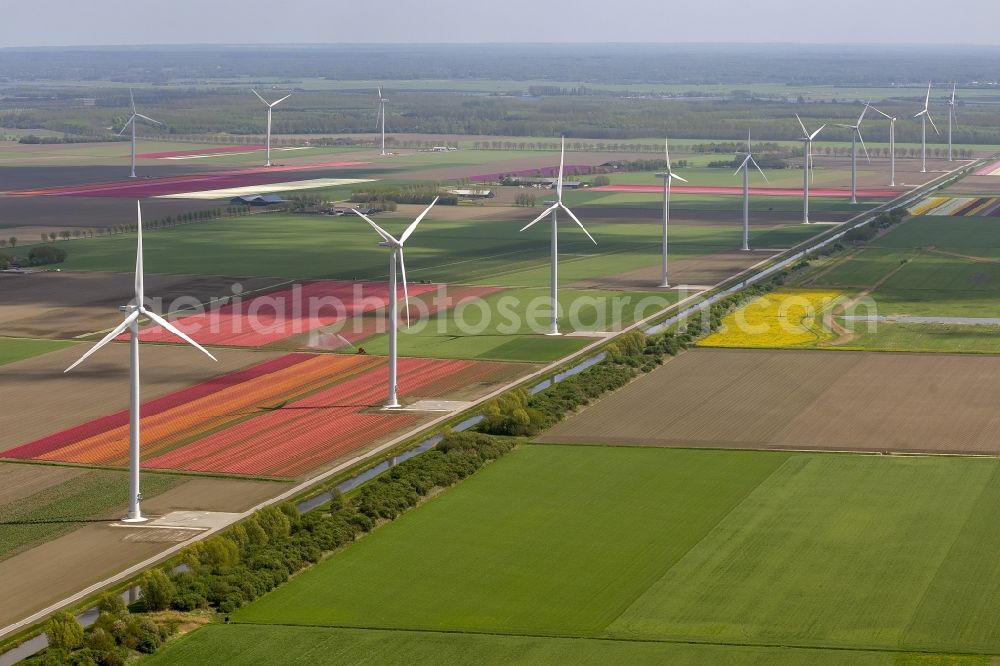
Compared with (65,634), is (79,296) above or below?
above

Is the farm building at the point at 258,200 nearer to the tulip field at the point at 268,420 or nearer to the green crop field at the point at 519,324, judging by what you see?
the green crop field at the point at 519,324

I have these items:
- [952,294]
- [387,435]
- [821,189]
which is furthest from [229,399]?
[821,189]

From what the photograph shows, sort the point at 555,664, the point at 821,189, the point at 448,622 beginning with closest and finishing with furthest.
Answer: the point at 555,664
the point at 448,622
the point at 821,189

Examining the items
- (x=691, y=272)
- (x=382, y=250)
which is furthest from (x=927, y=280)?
(x=382, y=250)

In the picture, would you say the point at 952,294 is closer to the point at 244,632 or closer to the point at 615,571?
the point at 615,571

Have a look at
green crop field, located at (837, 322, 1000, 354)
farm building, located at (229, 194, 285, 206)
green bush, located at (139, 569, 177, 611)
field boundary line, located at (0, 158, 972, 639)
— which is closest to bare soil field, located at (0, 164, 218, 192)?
farm building, located at (229, 194, 285, 206)

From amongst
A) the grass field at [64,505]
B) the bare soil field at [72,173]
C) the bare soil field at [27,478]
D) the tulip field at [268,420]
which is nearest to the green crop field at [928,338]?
the tulip field at [268,420]

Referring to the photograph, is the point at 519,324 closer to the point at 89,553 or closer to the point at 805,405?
the point at 805,405
